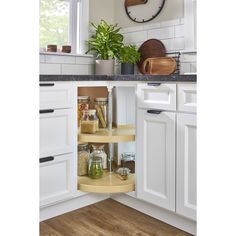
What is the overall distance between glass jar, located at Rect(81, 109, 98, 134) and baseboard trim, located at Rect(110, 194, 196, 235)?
55cm

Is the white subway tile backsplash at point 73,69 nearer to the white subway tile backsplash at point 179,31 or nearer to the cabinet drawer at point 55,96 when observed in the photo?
the cabinet drawer at point 55,96

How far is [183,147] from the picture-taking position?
1816 millimetres

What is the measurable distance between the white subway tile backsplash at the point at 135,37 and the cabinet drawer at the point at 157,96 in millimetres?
872

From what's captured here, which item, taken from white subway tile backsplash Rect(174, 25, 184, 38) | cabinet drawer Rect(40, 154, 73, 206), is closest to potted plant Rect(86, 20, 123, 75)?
white subway tile backsplash Rect(174, 25, 184, 38)

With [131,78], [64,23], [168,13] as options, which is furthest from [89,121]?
[168,13]

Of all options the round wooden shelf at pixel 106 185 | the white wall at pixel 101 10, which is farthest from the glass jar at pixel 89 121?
the white wall at pixel 101 10

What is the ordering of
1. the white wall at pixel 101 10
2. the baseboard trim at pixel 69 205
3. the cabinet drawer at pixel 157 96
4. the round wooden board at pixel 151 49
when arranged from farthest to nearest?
1. the white wall at pixel 101 10
2. the round wooden board at pixel 151 49
3. the baseboard trim at pixel 69 205
4. the cabinet drawer at pixel 157 96

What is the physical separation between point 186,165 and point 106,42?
1.34 m

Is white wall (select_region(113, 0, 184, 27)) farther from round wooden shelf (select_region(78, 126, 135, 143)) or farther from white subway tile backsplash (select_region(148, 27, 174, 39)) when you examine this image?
round wooden shelf (select_region(78, 126, 135, 143))

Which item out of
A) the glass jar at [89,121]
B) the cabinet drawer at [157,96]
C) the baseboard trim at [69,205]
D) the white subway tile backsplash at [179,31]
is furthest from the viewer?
the white subway tile backsplash at [179,31]

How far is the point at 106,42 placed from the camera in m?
2.67

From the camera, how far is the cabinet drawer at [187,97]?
5.73ft
